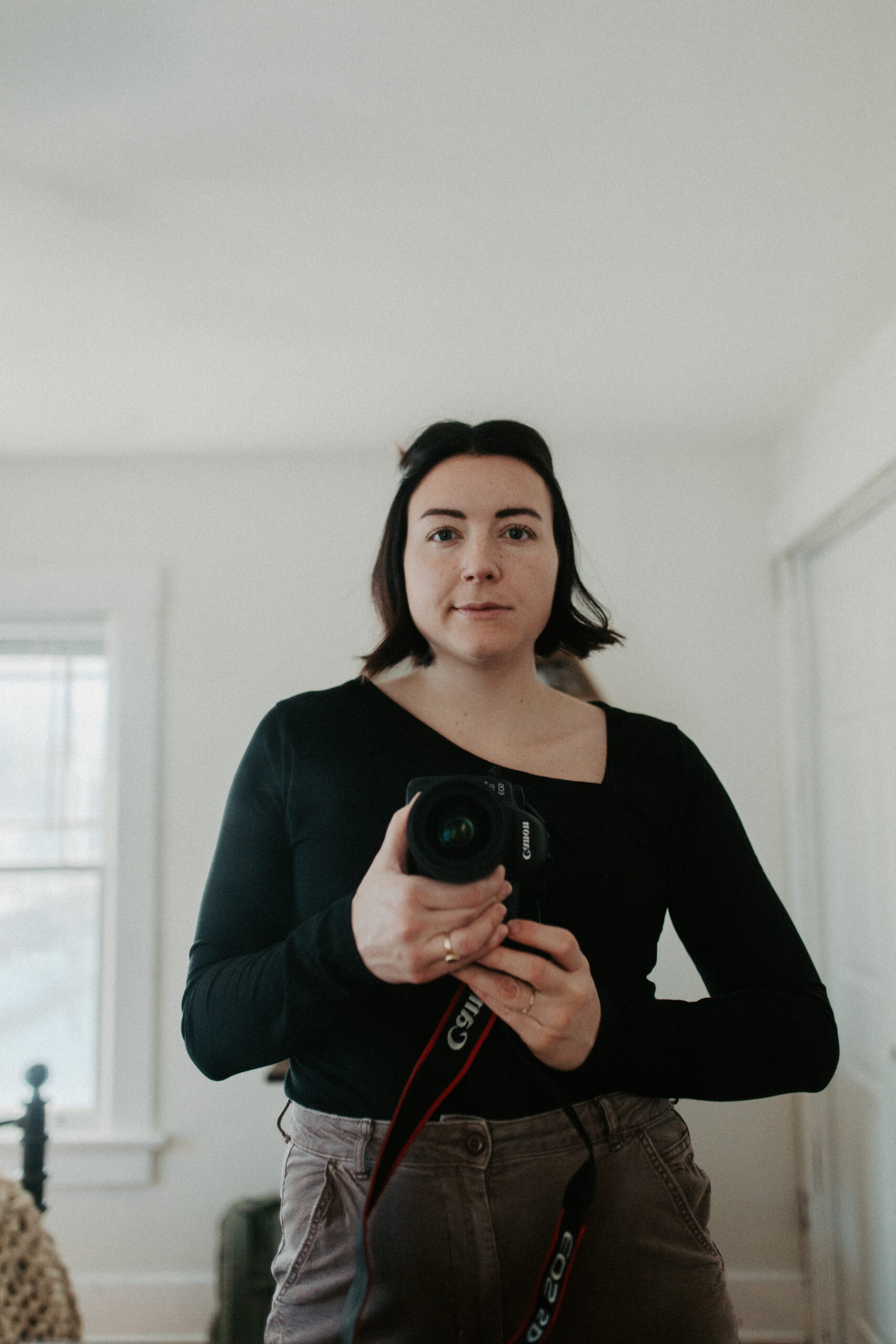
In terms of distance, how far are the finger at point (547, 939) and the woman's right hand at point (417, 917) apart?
0.01 meters

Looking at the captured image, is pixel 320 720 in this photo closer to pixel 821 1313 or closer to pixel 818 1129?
pixel 818 1129

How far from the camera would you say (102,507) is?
87.0 inches

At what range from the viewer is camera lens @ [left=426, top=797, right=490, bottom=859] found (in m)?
0.60

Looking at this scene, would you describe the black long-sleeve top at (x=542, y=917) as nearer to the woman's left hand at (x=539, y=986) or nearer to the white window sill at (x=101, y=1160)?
the woman's left hand at (x=539, y=986)

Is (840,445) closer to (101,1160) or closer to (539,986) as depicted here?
(539,986)

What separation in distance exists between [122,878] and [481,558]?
5.57 feet

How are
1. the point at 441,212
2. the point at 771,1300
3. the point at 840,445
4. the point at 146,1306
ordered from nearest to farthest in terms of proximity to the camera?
1. the point at 441,212
2. the point at 840,445
3. the point at 771,1300
4. the point at 146,1306

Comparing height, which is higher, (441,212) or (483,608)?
(441,212)

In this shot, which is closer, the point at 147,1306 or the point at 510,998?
the point at 510,998

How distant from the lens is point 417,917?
0.59m

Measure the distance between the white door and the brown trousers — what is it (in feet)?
3.73

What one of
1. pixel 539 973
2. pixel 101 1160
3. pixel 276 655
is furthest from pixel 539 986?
pixel 101 1160

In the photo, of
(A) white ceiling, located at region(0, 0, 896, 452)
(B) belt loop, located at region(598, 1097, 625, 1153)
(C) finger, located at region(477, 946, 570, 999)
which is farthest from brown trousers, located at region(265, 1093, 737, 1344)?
(A) white ceiling, located at region(0, 0, 896, 452)

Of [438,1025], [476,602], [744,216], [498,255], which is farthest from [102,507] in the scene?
A: [438,1025]
